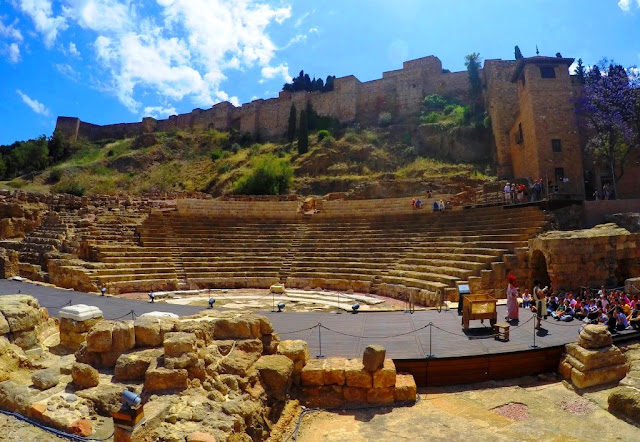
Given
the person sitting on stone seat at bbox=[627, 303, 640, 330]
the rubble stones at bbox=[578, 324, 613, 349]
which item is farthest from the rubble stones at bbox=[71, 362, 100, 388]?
the person sitting on stone seat at bbox=[627, 303, 640, 330]

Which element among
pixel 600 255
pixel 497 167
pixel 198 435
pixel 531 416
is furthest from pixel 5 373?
pixel 497 167

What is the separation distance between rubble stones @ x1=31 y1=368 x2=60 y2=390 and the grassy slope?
28.0 meters

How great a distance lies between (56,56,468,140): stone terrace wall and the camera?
44844 mm

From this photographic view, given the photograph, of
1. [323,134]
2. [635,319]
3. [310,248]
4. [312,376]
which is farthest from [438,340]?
[323,134]

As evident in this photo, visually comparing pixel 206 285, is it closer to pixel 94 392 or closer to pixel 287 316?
pixel 287 316

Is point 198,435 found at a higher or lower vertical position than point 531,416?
higher

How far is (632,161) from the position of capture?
22547mm

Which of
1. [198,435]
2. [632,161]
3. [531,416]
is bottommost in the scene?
[531,416]

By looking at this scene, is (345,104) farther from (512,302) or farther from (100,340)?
(100,340)

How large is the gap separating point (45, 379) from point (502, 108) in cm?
3281

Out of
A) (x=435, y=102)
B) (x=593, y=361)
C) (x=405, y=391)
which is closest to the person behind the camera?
(x=405, y=391)

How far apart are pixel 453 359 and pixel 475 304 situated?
2.10 meters

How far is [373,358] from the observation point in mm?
6637

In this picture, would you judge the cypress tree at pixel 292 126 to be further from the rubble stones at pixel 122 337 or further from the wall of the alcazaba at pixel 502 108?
the rubble stones at pixel 122 337
